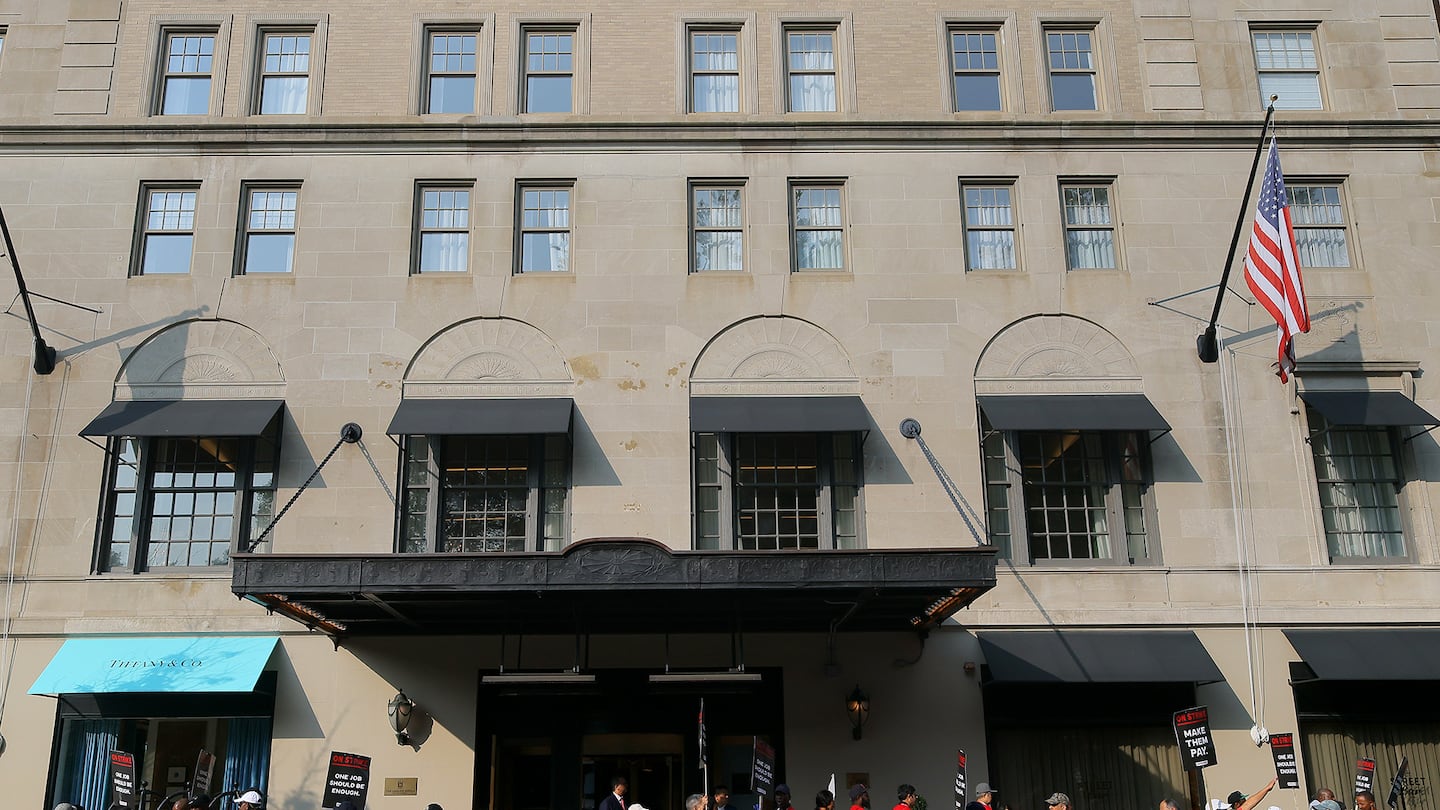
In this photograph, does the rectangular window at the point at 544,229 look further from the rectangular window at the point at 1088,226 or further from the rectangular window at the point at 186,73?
the rectangular window at the point at 1088,226

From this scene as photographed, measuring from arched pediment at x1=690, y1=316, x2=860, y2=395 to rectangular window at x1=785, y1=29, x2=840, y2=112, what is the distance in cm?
391

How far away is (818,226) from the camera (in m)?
19.0

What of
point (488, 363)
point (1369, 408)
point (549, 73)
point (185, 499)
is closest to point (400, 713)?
point (185, 499)

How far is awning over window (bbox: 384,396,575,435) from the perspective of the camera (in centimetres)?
1700

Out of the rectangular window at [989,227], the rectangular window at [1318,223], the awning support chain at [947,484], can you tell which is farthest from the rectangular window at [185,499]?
the rectangular window at [1318,223]

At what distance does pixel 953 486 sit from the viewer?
17625 mm

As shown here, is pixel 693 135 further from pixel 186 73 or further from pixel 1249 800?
pixel 1249 800

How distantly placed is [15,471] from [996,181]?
15451 mm

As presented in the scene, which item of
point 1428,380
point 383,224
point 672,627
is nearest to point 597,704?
point 672,627

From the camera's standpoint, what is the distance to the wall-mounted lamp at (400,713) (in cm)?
1628

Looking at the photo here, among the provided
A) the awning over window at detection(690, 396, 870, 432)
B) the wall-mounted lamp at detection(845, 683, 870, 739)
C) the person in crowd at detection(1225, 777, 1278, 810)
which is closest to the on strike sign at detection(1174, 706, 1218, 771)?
the person in crowd at detection(1225, 777, 1278, 810)

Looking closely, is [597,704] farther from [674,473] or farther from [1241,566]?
[1241,566]

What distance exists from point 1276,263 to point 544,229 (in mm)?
10730

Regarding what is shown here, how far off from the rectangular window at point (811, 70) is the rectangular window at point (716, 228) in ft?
6.31
